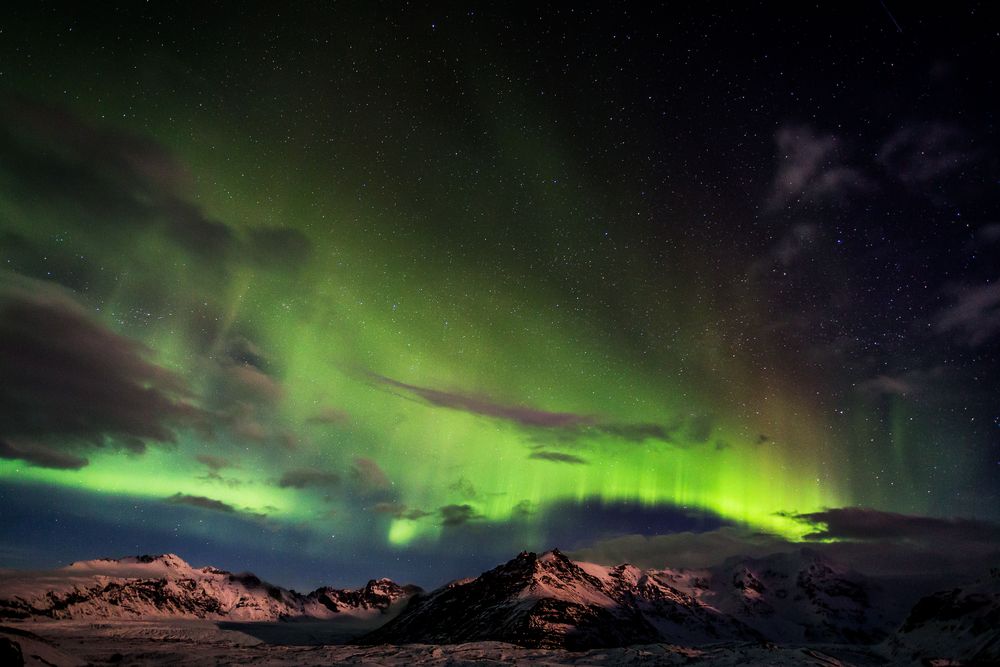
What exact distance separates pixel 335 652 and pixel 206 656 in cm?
3661

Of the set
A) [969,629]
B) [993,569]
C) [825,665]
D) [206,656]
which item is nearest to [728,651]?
[825,665]

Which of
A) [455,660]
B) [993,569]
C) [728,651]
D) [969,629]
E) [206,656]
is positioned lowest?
[206,656]

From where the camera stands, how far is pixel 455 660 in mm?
142250

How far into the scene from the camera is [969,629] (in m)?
129

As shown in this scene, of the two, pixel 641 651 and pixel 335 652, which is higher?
pixel 641 651

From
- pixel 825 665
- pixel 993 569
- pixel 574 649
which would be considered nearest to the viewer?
pixel 825 665

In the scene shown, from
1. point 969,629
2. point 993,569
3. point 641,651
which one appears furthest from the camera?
point 993,569

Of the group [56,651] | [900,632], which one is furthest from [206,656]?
[900,632]

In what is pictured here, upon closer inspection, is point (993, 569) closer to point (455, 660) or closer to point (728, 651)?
point (728, 651)

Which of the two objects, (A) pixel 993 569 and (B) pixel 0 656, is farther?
(A) pixel 993 569

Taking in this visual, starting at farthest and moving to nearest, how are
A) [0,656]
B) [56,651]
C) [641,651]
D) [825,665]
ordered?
[641,651] < [825,665] < [56,651] < [0,656]

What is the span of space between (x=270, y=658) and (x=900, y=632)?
19379 cm

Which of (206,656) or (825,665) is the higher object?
(825,665)

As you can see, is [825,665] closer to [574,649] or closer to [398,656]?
[574,649]
